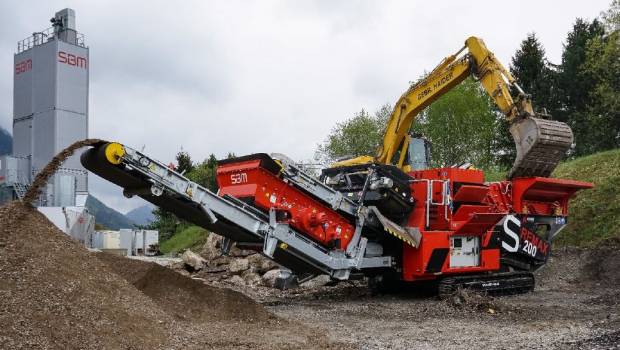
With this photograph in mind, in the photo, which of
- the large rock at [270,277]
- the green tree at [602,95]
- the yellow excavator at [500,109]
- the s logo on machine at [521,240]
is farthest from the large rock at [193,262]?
→ the green tree at [602,95]

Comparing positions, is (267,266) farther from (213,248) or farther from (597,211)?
(597,211)

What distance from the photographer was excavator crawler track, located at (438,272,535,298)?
11.1 m

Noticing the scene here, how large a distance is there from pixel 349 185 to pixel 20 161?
1665 centimetres

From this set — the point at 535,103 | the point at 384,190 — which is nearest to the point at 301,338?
the point at 384,190

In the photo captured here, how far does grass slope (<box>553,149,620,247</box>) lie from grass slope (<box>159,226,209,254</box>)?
13369 millimetres

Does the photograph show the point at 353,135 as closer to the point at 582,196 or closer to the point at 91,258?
the point at 582,196

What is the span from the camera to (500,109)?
12742 millimetres

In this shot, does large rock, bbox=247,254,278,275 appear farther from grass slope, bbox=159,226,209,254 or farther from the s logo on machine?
grass slope, bbox=159,226,209,254

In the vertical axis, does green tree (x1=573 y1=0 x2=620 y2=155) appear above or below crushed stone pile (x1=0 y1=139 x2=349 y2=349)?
above

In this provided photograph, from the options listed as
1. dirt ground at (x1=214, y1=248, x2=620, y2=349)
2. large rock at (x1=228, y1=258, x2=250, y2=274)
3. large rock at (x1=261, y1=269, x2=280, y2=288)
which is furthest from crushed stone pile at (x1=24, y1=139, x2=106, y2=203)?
large rock at (x1=228, y1=258, x2=250, y2=274)

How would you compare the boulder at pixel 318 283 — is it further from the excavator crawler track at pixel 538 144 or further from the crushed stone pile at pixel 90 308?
the crushed stone pile at pixel 90 308

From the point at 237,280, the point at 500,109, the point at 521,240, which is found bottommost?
the point at 237,280

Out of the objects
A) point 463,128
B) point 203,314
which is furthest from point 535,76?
point 203,314

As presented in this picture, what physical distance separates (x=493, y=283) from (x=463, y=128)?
94.5ft
